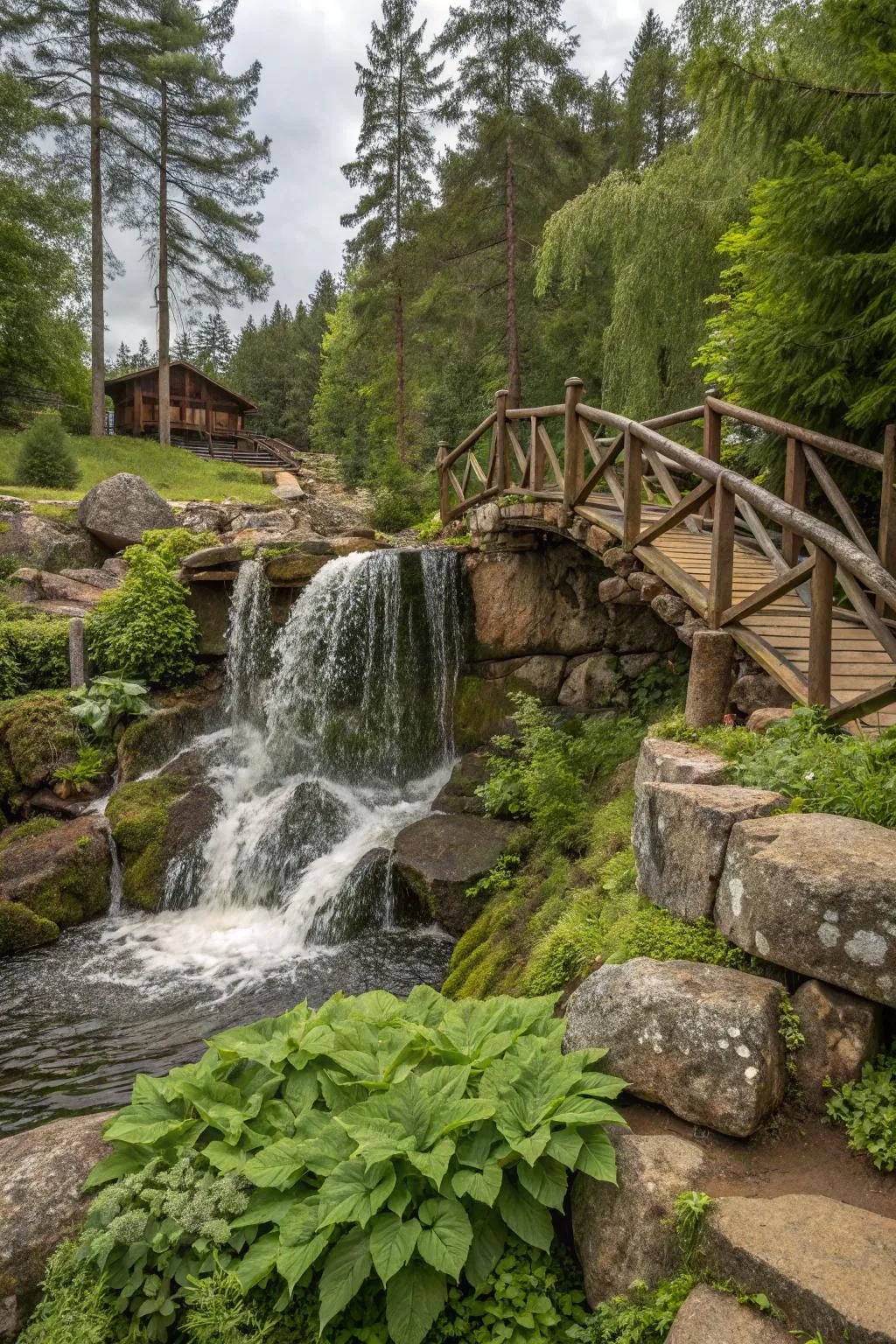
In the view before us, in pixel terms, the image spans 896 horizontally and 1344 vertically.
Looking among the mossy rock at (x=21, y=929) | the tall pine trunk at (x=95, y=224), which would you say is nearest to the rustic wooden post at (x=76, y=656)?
the mossy rock at (x=21, y=929)

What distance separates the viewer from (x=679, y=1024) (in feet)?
8.51

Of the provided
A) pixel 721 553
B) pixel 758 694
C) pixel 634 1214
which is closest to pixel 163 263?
pixel 721 553

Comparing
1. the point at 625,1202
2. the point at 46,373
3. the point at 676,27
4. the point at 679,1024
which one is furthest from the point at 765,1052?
the point at 46,373

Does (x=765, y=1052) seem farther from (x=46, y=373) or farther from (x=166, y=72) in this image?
(x=166, y=72)

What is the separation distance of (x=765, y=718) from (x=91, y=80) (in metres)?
28.1

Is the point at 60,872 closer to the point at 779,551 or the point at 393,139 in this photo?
the point at 779,551

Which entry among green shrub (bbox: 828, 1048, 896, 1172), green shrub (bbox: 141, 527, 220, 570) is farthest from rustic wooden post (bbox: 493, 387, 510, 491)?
green shrub (bbox: 828, 1048, 896, 1172)

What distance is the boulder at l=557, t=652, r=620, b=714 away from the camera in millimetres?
8977

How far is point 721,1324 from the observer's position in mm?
1893

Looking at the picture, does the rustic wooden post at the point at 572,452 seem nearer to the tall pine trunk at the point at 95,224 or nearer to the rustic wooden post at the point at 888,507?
the rustic wooden post at the point at 888,507

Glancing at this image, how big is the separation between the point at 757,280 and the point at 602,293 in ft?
41.2

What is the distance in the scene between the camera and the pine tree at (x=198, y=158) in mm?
22438

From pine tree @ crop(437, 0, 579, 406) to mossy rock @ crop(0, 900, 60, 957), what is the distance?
13.6m

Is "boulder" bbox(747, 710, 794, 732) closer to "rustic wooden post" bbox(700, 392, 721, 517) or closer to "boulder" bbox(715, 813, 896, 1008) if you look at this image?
"boulder" bbox(715, 813, 896, 1008)
